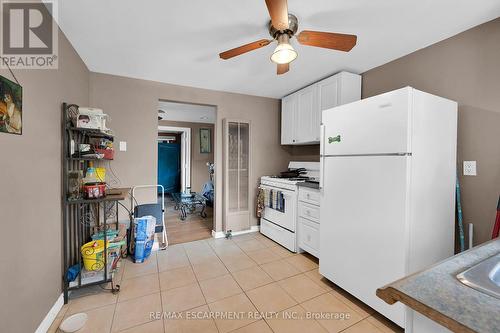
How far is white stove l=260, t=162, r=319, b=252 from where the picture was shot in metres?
2.86

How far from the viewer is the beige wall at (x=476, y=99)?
67.1 inches

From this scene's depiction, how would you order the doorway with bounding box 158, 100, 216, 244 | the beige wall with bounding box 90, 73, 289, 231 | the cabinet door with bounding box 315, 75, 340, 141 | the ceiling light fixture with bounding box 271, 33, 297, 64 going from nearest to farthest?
the ceiling light fixture with bounding box 271, 33, 297, 64 → the cabinet door with bounding box 315, 75, 340, 141 → the beige wall with bounding box 90, 73, 289, 231 → the doorway with bounding box 158, 100, 216, 244

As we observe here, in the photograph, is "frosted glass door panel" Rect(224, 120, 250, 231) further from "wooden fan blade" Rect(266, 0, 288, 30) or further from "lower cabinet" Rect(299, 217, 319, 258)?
"wooden fan blade" Rect(266, 0, 288, 30)

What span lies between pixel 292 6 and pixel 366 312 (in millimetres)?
2502

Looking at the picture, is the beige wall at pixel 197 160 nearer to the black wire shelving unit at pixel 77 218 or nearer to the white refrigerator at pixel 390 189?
the black wire shelving unit at pixel 77 218

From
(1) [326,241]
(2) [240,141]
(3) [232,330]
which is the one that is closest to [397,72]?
(1) [326,241]

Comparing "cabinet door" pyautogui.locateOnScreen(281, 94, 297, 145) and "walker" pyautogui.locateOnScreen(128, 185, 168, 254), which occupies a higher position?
"cabinet door" pyautogui.locateOnScreen(281, 94, 297, 145)

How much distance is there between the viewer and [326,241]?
2.10 metres

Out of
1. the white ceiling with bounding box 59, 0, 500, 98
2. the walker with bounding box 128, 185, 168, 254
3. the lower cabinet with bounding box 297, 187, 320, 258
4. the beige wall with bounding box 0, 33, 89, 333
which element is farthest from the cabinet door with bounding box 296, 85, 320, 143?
the beige wall with bounding box 0, 33, 89, 333

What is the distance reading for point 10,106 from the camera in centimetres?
119

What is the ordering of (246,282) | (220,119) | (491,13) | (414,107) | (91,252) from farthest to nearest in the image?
1. (220,119)
2. (246,282)
3. (91,252)
4. (491,13)
5. (414,107)

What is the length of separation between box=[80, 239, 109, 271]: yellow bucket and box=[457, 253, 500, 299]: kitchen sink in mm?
2566

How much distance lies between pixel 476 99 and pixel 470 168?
592mm

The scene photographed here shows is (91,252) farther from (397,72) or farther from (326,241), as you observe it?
(397,72)
